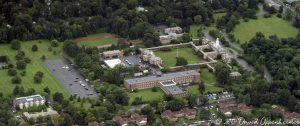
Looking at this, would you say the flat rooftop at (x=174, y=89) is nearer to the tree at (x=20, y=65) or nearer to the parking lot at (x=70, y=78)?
→ the parking lot at (x=70, y=78)

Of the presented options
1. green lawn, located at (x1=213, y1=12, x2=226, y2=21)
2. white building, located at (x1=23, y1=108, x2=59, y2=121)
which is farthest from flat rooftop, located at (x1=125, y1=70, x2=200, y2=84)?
green lawn, located at (x1=213, y1=12, x2=226, y2=21)

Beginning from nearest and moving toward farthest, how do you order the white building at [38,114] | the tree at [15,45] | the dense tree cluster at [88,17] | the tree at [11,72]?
the white building at [38,114]
the tree at [11,72]
the tree at [15,45]
the dense tree cluster at [88,17]

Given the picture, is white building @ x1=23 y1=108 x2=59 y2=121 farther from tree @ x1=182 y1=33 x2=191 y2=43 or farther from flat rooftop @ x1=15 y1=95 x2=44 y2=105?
tree @ x1=182 y1=33 x2=191 y2=43

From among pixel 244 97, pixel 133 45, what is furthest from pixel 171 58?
pixel 244 97

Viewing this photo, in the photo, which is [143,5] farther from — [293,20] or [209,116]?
[209,116]

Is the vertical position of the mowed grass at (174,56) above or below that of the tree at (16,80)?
below

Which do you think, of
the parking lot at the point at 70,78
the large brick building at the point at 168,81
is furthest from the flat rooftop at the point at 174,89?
the parking lot at the point at 70,78

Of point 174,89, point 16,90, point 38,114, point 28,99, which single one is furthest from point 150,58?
point 38,114
